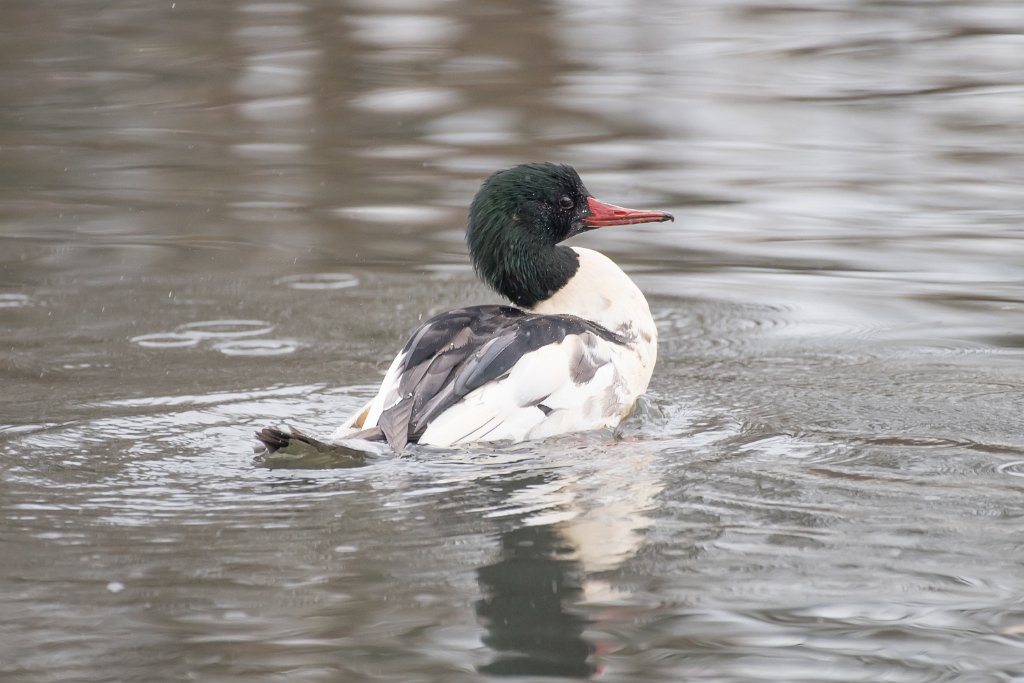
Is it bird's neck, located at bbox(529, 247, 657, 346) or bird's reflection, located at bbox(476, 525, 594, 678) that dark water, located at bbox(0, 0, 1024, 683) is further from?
bird's neck, located at bbox(529, 247, 657, 346)

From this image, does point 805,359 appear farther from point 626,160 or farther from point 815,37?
point 815,37

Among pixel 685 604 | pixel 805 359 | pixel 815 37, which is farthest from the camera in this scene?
pixel 815 37

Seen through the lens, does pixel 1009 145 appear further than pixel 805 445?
Yes

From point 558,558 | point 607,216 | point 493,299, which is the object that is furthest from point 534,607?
point 493,299

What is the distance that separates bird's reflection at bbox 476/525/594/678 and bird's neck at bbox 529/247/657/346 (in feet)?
5.54

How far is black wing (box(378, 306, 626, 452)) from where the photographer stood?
5.54 metres

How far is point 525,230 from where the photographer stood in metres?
6.24

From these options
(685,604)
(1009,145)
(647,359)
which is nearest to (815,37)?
(1009,145)

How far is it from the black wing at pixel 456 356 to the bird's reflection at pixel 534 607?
1.01m

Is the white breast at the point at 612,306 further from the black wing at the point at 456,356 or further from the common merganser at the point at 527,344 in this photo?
the black wing at the point at 456,356

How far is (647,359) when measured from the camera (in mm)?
6125

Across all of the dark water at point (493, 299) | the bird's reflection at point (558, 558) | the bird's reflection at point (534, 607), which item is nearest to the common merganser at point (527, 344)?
the dark water at point (493, 299)

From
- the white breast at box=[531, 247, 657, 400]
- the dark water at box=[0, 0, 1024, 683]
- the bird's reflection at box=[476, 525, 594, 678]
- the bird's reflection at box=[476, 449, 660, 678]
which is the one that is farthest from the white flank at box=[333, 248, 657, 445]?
the bird's reflection at box=[476, 525, 594, 678]

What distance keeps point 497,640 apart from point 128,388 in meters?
3.09
